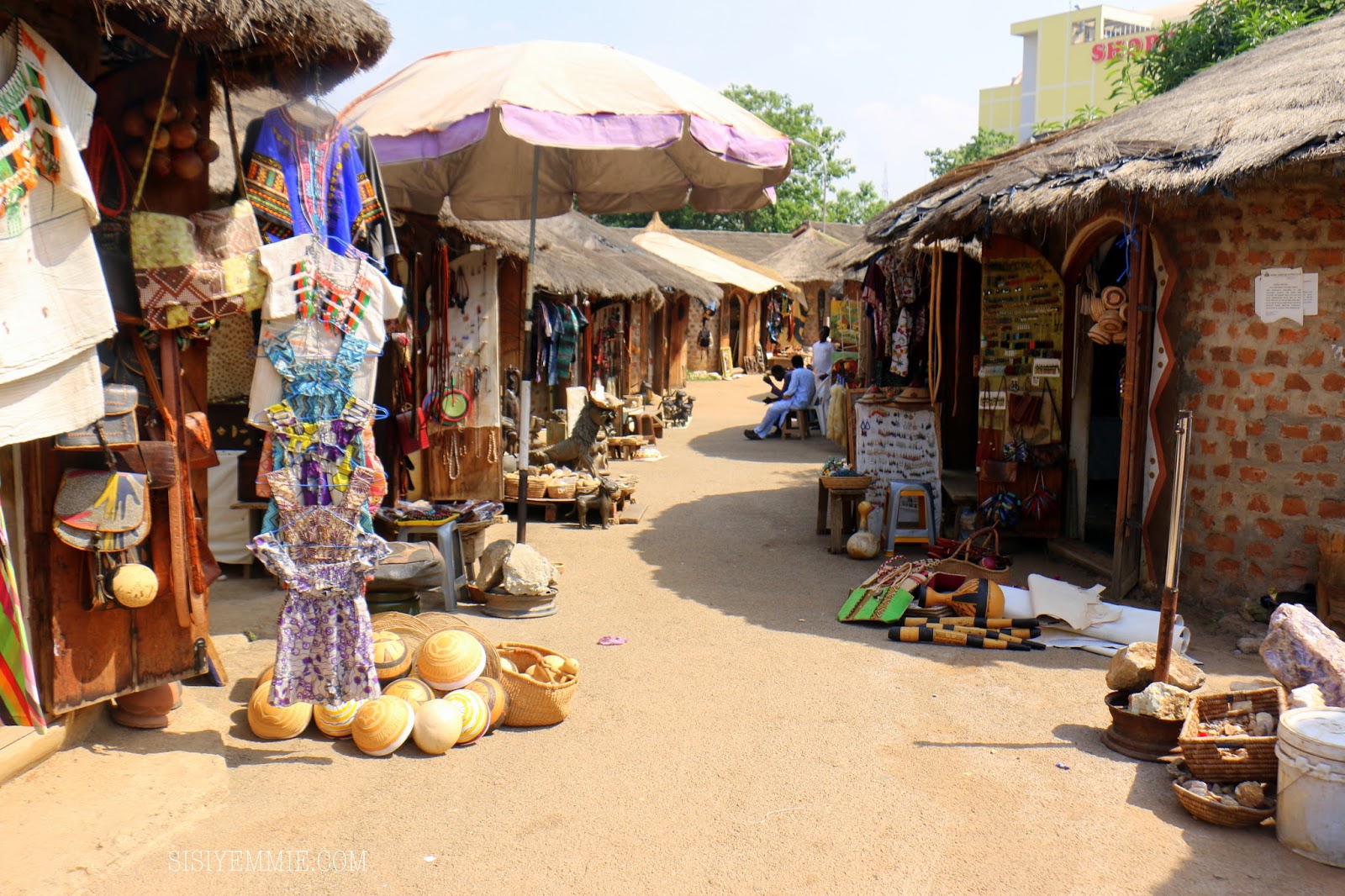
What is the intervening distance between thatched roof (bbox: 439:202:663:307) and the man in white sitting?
8.84 ft

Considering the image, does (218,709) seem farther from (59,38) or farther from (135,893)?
(59,38)

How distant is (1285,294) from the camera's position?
21.0 feet

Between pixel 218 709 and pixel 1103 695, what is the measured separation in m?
4.28

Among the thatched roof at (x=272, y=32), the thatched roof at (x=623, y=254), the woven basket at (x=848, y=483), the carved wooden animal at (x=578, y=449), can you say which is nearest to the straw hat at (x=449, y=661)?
the thatched roof at (x=272, y=32)

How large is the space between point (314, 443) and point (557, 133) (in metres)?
2.23

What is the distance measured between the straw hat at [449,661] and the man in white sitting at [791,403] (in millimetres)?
12354

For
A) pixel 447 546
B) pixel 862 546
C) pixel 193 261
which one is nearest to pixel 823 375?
pixel 862 546

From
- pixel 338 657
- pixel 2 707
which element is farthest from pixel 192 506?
pixel 2 707

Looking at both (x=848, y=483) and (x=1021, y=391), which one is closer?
(x=848, y=483)

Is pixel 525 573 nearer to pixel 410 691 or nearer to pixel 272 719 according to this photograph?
pixel 410 691

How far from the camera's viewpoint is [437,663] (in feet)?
15.9

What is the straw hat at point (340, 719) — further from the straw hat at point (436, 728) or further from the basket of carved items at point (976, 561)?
the basket of carved items at point (976, 561)

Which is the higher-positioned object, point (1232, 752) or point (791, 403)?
point (791, 403)

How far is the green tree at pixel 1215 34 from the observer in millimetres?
12305
